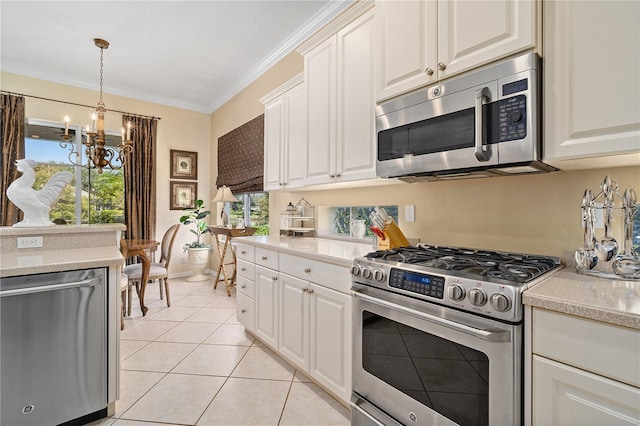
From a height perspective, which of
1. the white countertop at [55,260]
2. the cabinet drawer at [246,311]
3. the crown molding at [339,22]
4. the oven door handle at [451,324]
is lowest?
the cabinet drawer at [246,311]

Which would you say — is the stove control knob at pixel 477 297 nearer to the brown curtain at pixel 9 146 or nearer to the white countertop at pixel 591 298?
the white countertop at pixel 591 298

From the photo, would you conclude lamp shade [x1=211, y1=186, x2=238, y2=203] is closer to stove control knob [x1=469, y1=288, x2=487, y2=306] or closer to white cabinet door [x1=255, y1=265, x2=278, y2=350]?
white cabinet door [x1=255, y1=265, x2=278, y2=350]

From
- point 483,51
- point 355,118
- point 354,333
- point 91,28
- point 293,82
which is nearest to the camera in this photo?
point 483,51

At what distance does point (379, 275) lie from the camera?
1.43m

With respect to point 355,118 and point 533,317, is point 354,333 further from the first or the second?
point 355,118

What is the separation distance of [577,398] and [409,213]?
1.30 meters

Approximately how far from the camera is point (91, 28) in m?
3.13

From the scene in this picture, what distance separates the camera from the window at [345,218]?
255cm

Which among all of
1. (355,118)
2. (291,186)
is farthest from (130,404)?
(355,118)

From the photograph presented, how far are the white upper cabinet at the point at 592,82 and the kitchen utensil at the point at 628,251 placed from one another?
152mm

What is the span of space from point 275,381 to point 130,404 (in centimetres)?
88

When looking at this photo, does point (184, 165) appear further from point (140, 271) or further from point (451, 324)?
point (451, 324)

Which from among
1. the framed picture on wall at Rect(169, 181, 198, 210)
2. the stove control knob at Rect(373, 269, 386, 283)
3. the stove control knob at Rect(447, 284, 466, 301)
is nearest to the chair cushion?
Answer: the framed picture on wall at Rect(169, 181, 198, 210)

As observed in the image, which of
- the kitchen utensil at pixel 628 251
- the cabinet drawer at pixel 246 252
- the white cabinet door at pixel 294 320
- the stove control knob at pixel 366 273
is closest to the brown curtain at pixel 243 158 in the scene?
the cabinet drawer at pixel 246 252
